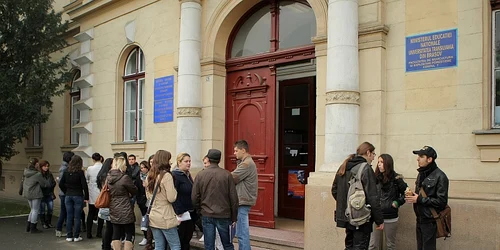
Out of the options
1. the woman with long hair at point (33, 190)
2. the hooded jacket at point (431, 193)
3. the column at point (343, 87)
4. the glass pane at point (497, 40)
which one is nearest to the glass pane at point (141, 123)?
the woman with long hair at point (33, 190)

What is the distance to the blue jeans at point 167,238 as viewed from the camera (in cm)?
592

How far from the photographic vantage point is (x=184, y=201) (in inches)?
243

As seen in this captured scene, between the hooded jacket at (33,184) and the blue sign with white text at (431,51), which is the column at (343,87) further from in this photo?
the hooded jacket at (33,184)

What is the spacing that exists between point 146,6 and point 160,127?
3017 mm

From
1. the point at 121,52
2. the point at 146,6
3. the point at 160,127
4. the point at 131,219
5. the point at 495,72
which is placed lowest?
the point at 131,219

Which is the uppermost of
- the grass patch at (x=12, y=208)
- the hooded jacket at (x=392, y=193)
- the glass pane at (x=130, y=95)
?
the glass pane at (x=130, y=95)

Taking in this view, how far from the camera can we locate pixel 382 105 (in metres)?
6.79

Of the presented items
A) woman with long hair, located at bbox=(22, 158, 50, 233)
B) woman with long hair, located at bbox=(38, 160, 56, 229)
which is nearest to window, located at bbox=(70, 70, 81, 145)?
woman with long hair, located at bbox=(38, 160, 56, 229)

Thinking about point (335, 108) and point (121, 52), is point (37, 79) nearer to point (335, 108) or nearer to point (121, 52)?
point (121, 52)

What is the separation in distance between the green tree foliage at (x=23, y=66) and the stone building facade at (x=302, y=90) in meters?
0.98

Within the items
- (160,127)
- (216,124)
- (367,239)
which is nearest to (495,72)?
(367,239)

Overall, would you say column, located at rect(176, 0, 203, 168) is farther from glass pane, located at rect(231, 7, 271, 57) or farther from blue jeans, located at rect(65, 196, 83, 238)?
blue jeans, located at rect(65, 196, 83, 238)

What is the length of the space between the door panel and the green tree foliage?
6.38m

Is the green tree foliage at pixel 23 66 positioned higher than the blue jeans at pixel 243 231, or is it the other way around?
the green tree foliage at pixel 23 66
